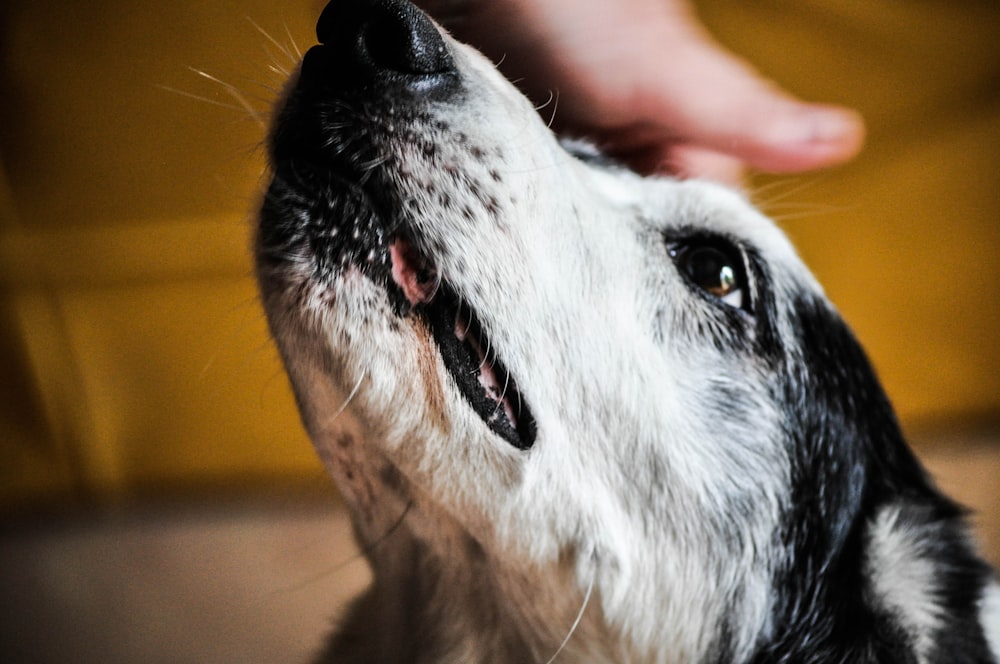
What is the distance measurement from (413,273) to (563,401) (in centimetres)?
17

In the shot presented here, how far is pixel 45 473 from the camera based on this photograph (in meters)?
0.85

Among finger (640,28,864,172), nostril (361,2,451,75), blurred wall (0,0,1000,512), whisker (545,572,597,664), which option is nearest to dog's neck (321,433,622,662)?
whisker (545,572,597,664)

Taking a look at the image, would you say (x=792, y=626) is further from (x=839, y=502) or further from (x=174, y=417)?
(x=174, y=417)

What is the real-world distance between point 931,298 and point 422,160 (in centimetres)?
67

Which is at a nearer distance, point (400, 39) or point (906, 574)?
point (400, 39)

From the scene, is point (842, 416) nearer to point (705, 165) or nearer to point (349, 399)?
point (705, 165)

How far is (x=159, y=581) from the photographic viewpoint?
839 mm

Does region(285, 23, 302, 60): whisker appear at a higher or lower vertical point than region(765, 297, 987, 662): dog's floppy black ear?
higher

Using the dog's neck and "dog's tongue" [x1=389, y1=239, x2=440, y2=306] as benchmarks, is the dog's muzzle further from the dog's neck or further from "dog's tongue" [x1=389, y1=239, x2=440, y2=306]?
the dog's neck

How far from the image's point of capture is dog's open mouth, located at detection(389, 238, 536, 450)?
0.64 m

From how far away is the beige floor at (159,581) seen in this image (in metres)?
0.84

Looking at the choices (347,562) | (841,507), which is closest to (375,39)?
A: (347,562)

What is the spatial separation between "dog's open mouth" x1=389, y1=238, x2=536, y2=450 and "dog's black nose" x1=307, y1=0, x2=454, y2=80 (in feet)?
0.45

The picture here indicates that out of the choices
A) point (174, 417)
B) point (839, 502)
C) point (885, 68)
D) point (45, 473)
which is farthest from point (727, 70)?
point (45, 473)
